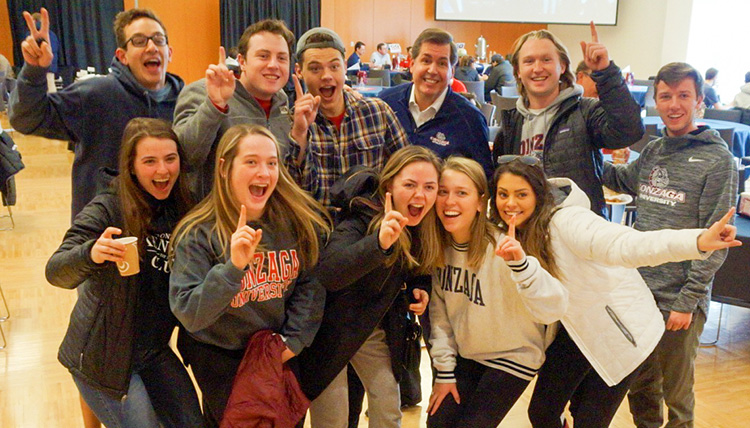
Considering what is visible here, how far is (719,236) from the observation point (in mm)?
1852

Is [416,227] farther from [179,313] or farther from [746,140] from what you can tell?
[746,140]

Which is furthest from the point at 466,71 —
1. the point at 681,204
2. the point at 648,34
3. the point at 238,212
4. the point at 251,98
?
the point at 238,212

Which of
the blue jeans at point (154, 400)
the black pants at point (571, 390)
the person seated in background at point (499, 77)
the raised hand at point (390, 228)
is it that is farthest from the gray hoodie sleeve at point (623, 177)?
the person seated in background at point (499, 77)

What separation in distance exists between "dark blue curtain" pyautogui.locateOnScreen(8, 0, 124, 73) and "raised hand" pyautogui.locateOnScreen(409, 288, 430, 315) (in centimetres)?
1300

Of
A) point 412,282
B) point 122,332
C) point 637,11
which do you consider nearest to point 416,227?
point 412,282

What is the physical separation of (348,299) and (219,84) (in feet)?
3.04

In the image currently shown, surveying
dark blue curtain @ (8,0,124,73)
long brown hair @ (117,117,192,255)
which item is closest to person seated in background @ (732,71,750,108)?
long brown hair @ (117,117,192,255)

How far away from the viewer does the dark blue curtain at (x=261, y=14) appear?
1456cm

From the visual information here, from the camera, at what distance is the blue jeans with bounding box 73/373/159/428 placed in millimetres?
2164

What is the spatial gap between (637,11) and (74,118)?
1486cm

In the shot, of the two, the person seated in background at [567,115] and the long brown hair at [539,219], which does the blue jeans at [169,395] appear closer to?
the long brown hair at [539,219]

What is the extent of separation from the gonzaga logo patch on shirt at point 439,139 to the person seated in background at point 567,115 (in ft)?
1.20

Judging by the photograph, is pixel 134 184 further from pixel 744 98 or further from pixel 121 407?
pixel 744 98

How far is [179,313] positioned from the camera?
6.57 ft
